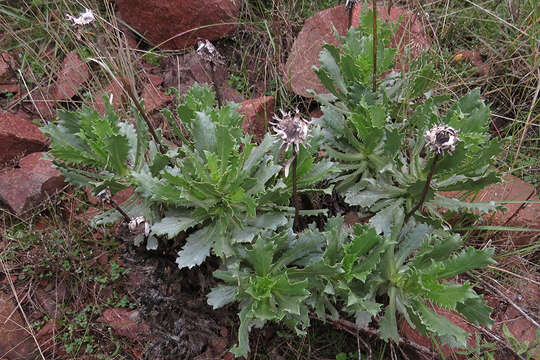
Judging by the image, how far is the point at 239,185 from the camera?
8.16 feet

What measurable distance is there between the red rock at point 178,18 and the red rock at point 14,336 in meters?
2.34

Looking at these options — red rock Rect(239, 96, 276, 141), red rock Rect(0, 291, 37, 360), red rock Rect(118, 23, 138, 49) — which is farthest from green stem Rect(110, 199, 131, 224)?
red rock Rect(118, 23, 138, 49)

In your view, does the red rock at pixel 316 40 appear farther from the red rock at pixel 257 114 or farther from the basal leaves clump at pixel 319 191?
the basal leaves clump at pixel 319 191

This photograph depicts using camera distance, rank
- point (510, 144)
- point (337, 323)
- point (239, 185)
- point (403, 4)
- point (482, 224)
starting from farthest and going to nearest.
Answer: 1. point (403, 4)
2. point (510, 144)
3. point (482, 224)
4. point (337, 323)
5. point (239, 185)

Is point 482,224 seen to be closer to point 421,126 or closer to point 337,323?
point 421,126

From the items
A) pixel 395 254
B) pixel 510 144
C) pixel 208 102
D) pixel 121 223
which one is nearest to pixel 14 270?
pixel 121 223

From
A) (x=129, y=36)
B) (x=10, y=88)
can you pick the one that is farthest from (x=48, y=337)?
(x=129, y=36)

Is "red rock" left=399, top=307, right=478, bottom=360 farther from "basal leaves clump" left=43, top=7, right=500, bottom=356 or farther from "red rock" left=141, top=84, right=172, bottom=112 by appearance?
"red rock" left=141, top=84, right=172, bottom=112

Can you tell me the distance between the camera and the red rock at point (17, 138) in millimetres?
3529

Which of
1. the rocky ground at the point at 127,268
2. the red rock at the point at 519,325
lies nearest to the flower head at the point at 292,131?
the rocky ground at the point at 127,268

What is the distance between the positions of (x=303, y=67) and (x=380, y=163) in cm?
123

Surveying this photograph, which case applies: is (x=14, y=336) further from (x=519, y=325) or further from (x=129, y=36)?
(x=519, y=325)

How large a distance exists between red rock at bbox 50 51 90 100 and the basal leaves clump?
4.29ft

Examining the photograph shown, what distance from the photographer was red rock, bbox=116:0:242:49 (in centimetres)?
392
